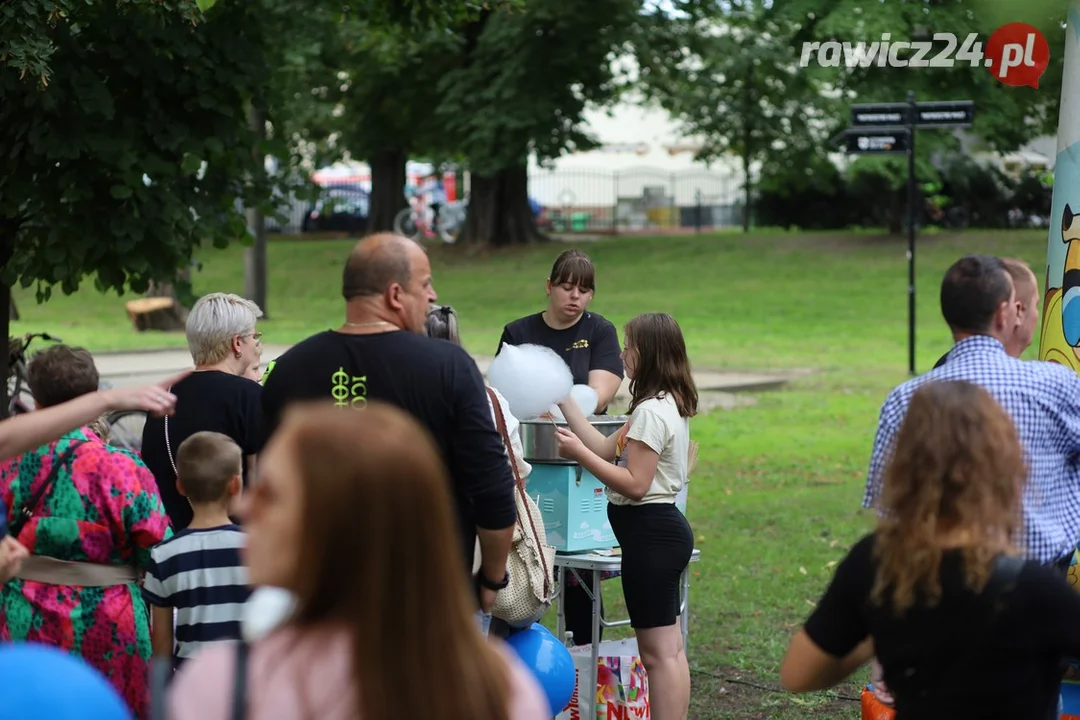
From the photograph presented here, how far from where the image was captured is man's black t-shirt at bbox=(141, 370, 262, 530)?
14.0 feet

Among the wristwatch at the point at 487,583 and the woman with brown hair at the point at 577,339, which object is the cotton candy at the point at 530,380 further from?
the wristwatch at the point at 487,583

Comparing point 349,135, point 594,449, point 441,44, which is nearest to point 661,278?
point 441,44

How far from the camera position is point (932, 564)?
2.49m

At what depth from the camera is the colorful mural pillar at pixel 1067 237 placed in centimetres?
529

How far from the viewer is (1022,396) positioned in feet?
11.3

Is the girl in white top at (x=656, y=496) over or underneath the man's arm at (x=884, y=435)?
underneath

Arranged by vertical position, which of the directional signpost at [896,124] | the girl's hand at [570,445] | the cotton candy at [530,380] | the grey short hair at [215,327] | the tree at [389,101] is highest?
the tree at [389,101]

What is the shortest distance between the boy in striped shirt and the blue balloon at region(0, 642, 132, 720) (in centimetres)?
152

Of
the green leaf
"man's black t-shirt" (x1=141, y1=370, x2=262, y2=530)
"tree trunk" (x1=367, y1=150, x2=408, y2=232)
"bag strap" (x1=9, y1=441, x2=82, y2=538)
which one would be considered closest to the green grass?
the green leaf

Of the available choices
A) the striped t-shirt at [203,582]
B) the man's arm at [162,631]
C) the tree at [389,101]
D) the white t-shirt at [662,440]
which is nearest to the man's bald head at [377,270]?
the striped t-shirt at [203,582]

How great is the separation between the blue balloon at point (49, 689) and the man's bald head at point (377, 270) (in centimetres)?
184

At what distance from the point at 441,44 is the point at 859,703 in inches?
925

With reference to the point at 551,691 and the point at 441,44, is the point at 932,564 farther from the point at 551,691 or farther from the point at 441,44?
the point at 441,44

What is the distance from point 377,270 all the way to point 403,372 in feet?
0.94
